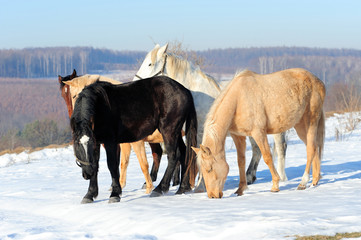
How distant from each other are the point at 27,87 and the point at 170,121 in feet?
365

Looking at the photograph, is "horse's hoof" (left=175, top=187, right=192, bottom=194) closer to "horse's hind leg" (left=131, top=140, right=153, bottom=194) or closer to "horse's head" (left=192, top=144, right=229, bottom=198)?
"horse's hind leg" (left=131, top=140, right=153, bottom=194)

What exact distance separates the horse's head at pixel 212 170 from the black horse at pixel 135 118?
2.36 feet

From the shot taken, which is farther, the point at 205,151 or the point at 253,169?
the point at 253,169

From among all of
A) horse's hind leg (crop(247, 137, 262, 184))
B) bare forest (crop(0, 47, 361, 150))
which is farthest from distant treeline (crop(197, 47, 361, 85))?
horse's hind leg (crop(247, 137, 262, 184))

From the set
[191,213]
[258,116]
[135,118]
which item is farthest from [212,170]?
[135,118]

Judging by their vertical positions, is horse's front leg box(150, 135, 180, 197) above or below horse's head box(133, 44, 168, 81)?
below

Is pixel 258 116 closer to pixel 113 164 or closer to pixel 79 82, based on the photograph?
pixel 113 164

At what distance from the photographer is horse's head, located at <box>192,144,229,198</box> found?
6.08 m

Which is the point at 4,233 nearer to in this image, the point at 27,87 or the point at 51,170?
the point at 51,170

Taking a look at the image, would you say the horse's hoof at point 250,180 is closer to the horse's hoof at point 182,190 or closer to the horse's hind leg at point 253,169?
the horse's hind leg at point 253,169

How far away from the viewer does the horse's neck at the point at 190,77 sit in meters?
7.83

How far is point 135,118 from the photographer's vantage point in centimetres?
652

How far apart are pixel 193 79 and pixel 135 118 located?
1753mm

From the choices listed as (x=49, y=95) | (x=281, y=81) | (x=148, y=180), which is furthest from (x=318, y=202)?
(x=49, y=95)
